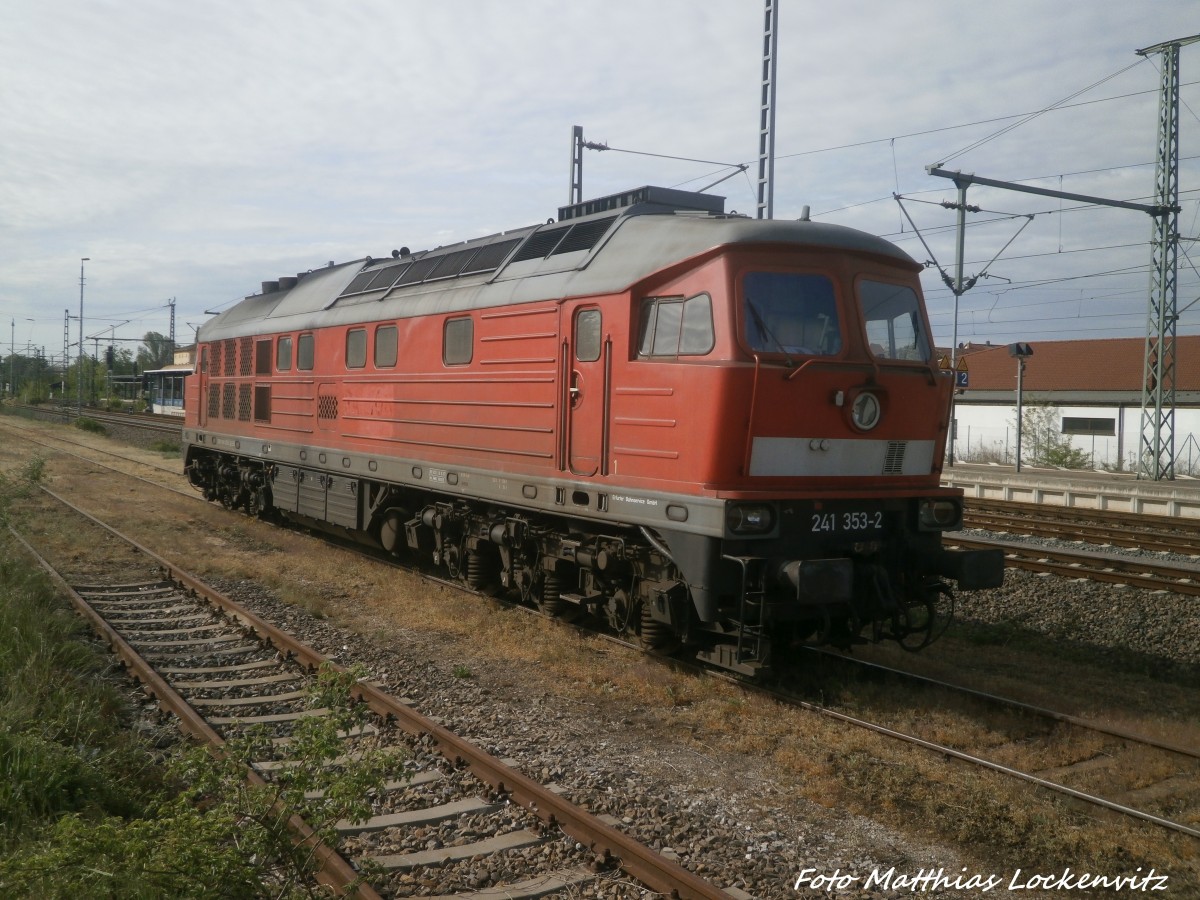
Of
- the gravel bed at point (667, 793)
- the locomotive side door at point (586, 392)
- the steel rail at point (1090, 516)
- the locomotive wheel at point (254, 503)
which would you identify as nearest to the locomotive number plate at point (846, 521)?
the locomotive side door at point (586, 392)

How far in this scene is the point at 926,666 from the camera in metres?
8.75

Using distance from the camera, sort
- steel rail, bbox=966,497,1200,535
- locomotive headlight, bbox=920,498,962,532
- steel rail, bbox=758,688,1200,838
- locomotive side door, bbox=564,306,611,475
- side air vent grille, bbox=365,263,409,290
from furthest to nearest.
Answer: steel rail, bbox=966,497,1200,535 < side air vent grille, bbox=365,263,409,290 < locomotive side door, bbox=564,306,611,475 < locomotive headlight, bbox=920,498,962,532 < steel rail, bbox=758,688,1200,838

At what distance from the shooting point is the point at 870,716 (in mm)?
7227

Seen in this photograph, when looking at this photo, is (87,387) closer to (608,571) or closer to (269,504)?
(269,504)

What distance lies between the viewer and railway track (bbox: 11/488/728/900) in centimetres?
471

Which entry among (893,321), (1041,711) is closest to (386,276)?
(893,321)

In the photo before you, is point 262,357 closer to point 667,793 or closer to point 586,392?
point 586,392

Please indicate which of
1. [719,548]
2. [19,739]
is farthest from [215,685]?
[719,548]

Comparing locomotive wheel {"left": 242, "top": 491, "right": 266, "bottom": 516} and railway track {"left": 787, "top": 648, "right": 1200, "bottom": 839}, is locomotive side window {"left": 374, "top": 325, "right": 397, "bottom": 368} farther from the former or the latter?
railway track {"left": 787, "top": 648, "right": 1200, "bottom": 839}

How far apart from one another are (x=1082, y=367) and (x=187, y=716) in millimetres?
47562

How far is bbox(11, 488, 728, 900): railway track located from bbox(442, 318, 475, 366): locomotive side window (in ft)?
11.4

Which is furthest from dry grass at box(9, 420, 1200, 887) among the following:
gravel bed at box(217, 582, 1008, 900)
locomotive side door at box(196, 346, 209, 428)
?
locomotive side door at box(196, 346, 209, 428)

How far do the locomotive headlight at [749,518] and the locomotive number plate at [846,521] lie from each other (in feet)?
1.46

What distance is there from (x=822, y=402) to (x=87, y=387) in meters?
92.1
